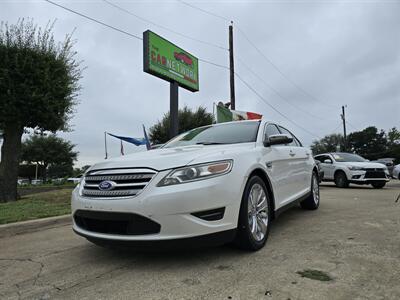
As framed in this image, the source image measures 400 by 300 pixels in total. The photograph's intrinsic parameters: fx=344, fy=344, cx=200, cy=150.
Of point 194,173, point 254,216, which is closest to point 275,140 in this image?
point 254,216

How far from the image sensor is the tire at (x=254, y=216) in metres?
3.35

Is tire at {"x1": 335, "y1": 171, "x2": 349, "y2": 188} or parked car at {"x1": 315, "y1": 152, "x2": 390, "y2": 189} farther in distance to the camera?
tire at {"x1": 335, "y1": 171, "x2": 349, "y2": 188}

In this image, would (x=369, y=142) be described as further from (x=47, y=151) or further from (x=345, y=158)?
(x=345, y=158)

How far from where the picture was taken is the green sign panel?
11953mm

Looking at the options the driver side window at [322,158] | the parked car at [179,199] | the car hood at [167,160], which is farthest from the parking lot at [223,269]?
the driver side window at [322,158]

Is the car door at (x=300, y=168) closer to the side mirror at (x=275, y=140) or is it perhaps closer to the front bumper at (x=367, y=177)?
the side mirror at (x=275, y=140)

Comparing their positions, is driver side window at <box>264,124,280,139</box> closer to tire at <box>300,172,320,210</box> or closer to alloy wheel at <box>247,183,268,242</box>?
alloy wheel at <box>247,183,268,242</box>

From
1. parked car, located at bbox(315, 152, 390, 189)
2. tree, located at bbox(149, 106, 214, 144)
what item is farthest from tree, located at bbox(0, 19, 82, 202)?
tree, located at bbox(149, 106, 214, 144)

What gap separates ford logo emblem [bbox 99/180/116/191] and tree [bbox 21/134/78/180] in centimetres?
4248

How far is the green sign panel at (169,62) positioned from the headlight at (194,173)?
9319mm

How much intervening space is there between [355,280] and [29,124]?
32.9ft

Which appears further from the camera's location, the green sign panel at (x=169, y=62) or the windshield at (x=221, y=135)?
the green sign panel at (x=169, y=62)

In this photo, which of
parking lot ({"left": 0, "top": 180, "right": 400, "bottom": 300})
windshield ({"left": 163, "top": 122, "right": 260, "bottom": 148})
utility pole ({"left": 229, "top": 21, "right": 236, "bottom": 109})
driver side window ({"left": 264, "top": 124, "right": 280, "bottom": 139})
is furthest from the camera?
utility pole ({"left": 229, "top": 21, "right": 236, "bottom": 109})

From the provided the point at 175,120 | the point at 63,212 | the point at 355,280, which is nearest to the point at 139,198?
the point at 355,280
